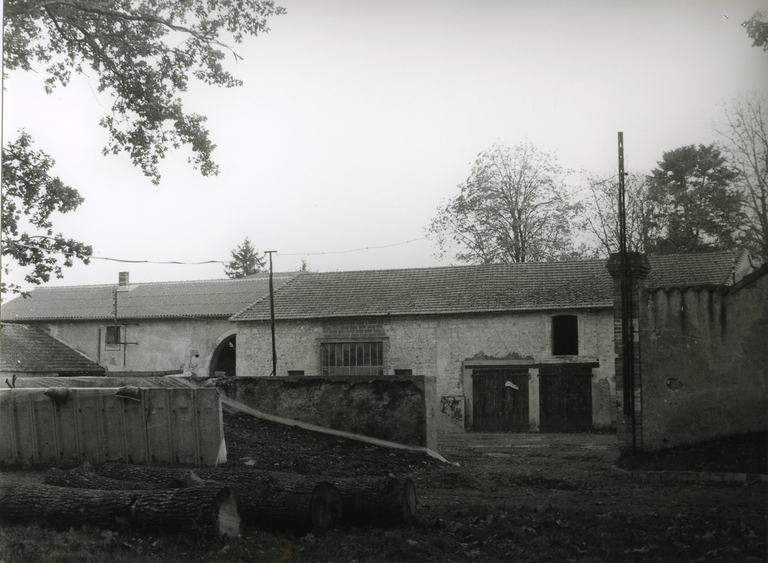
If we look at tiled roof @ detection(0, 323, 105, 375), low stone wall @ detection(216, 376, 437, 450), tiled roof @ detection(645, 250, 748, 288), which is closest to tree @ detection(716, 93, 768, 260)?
low stone wall @ detection(216, 376, 437, 450)

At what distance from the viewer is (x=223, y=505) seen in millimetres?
5602

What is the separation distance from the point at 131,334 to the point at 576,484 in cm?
1957

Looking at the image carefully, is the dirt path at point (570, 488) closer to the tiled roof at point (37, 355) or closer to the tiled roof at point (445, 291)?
the tiled roof at point (445, 291)

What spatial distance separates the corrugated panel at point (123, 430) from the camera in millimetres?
8438

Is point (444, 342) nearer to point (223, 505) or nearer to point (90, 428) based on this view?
point (90, 428)

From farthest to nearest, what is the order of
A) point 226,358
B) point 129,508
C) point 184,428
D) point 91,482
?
point 226,358 → point 184,428 → point 91,482 → point 129,508

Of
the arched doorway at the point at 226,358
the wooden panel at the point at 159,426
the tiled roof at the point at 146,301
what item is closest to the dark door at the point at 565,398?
the tiled roof at the point at 146,301

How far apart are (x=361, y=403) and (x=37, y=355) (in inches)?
533

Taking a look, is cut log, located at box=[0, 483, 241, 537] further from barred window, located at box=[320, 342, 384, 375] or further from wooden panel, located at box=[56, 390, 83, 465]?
barred window, located at box=[320, 342, 384, 375]

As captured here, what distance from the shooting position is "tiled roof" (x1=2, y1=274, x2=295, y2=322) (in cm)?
2245

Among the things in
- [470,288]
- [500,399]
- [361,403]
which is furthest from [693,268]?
[361,403]

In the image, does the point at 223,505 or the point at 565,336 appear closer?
the point at 223,505

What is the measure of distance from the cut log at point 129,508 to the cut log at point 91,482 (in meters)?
0.42

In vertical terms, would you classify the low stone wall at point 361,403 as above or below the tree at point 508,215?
below
